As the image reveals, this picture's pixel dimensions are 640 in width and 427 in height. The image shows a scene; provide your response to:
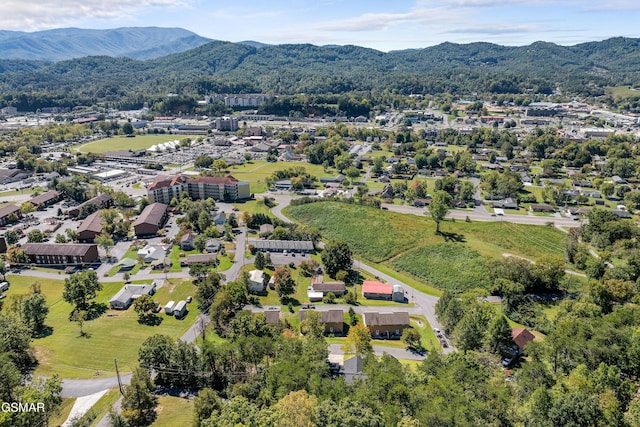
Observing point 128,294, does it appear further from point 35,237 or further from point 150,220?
point 35,237

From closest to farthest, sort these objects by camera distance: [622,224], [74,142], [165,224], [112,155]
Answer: [622,224] → [165,224] → [112,155] → [74,142]

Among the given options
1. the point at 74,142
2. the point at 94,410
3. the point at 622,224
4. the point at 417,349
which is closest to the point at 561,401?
the point at 417,349

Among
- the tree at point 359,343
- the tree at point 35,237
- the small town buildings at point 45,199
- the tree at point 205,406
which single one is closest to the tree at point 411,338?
the tree at point 359,343

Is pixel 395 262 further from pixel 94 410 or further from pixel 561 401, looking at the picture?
pixel 94 410

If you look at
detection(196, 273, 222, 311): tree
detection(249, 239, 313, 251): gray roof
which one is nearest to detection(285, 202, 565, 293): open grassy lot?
detection(249, 239, 313, 251): gray roof

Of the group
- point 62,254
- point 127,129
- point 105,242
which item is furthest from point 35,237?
point 127,129

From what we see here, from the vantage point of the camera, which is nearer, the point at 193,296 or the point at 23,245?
the point at 193,296

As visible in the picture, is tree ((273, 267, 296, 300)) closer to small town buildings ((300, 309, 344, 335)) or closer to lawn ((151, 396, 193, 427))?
small town buildings ((300, 309, 344, 335))

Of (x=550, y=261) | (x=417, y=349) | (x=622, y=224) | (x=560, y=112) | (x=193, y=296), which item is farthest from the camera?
(x=560, y=112)
